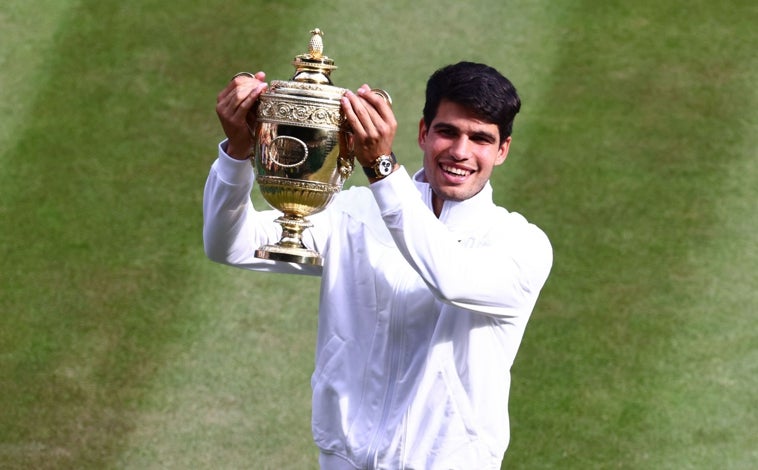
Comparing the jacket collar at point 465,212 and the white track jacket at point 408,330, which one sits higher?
the jacket collar at point 465,212

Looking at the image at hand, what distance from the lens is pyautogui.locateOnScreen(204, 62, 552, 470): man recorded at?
14.4 ft

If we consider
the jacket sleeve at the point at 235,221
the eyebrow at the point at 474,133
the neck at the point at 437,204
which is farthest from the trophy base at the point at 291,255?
the eyebrow at the point at 474,133

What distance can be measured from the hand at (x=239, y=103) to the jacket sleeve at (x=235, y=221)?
11cm

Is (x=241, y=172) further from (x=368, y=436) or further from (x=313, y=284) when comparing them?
(x=313, y=284)

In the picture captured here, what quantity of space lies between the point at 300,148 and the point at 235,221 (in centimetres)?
38

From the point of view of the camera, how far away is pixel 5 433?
7.12 meters

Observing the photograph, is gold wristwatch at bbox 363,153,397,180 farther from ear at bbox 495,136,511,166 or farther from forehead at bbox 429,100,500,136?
ear at bbox 495,136,511,166

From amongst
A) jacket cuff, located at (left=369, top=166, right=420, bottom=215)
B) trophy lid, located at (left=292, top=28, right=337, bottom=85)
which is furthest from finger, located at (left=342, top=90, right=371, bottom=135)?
trophy lid, located at (left=292, top=28, right=337, bottom=85)

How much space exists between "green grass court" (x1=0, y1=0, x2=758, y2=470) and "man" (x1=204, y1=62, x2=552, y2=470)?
106 inches

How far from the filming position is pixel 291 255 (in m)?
4.38

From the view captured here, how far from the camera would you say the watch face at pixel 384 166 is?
4.08m

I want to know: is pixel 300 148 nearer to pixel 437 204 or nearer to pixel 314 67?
pixel 314 67

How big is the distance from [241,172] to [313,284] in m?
3.53

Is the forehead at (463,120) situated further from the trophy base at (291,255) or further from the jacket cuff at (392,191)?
the trophy base at (291,255)
